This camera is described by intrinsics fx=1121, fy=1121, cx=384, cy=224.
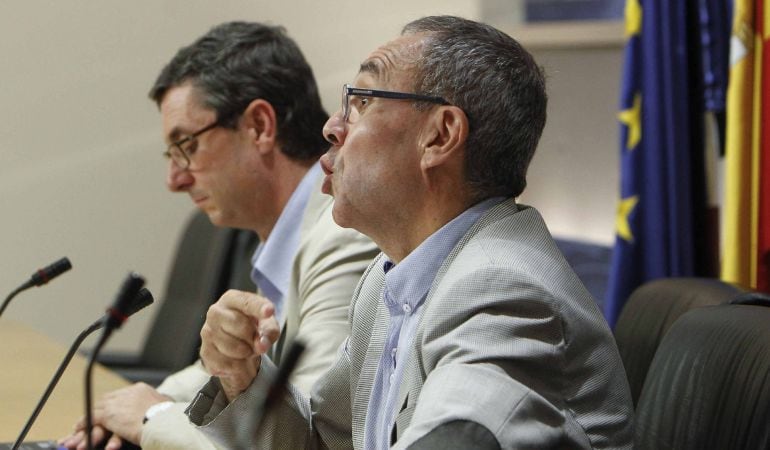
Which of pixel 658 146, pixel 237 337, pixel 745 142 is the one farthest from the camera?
pixel 658 146

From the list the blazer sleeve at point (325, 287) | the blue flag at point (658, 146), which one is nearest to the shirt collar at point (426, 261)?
the blazer sleeve at point (325, 287)

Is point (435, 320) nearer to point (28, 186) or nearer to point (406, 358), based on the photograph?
point (406, 358)

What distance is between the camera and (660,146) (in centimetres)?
262

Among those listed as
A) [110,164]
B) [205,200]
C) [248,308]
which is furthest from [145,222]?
[248,308]

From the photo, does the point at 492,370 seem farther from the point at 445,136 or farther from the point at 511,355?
the point at 445,136

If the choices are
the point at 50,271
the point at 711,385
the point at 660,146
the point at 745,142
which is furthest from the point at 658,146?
the point at 50,271

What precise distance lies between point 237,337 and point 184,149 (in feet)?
2.99

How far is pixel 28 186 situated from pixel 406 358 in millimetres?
3192

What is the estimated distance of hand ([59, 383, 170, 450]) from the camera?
69.6 inches

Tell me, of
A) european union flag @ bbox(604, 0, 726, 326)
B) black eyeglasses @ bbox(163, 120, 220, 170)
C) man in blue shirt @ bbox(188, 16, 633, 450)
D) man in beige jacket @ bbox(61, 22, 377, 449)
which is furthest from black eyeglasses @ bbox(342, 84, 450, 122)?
european union flag @ bbox(604, 0, 726, 326)

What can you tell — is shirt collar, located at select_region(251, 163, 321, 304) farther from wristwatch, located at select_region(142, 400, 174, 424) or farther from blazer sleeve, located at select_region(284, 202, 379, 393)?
wristwatch, located at select_region(142, 400, 174, 424)

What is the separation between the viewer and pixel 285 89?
221 centimetres

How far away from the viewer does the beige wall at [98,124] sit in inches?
160

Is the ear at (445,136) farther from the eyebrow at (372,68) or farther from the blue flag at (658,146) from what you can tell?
the blue flag at (658,146)
